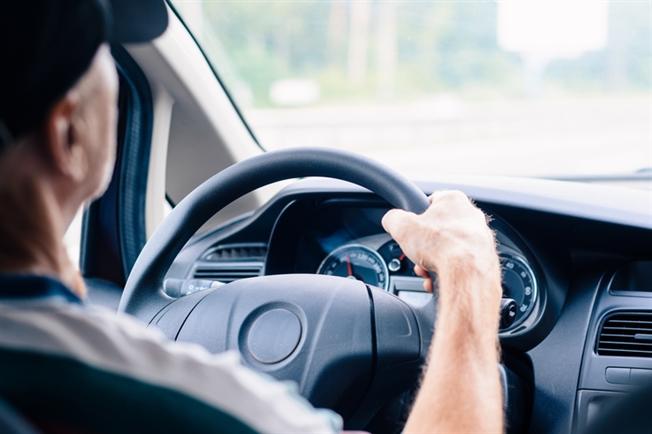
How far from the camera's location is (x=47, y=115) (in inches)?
36.9

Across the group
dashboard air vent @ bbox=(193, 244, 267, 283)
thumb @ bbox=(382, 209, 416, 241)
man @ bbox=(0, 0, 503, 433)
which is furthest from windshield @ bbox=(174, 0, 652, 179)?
man @ bbox=(0, 0, 503, 433)

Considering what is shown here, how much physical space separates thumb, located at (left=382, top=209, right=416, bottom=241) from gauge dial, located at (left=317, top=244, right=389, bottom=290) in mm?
705

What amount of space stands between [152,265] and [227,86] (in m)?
0.96

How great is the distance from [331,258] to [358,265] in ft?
0.28

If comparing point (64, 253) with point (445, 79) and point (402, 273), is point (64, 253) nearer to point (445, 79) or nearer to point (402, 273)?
point (402, 273)

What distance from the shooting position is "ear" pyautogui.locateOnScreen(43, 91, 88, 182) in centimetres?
94

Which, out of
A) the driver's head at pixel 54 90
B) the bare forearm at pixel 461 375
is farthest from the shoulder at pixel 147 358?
the bare forearm at pixel 461 375

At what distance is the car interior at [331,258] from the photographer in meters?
1.99

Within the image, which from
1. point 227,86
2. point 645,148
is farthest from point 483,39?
point 227,86

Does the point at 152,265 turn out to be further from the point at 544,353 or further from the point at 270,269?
the point at 544,353

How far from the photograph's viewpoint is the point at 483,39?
24.9 feet

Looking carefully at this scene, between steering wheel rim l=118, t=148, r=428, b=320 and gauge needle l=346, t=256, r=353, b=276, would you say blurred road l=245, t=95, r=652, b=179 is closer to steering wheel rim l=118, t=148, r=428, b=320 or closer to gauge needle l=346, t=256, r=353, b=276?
steering wheel rim l=118, t=148, r=428, b=320

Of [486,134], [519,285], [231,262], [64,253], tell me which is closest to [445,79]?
[486,134]

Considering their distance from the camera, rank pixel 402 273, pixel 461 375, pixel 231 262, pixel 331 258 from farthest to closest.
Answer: pixel 231 262, pixel 331 258, pixel 402 273, pixel 461 375
